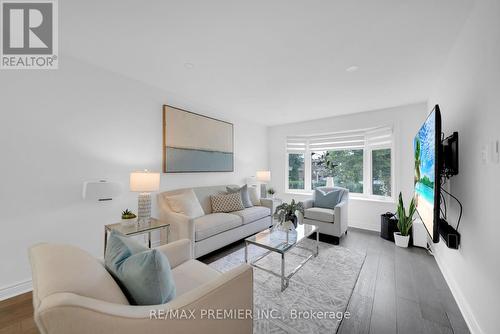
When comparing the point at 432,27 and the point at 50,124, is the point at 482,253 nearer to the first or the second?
the point at 432,27

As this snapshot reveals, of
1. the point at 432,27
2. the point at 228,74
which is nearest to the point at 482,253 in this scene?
the point at 432,27

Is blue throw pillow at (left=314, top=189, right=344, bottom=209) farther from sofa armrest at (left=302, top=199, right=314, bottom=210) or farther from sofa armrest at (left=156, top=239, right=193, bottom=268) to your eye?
sofa armrest at (left=156, top=239, right=193, bottom=268)

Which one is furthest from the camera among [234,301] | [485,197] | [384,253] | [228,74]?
[384,253]

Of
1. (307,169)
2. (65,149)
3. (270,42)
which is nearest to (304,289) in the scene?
(270,42)

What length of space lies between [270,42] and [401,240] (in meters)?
3.40

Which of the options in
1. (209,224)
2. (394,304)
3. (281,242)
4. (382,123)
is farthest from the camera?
(382,123)

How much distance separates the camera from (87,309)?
694mm

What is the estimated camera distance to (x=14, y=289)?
1.90m

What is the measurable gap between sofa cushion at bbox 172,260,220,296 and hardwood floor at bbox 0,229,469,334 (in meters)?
1.10

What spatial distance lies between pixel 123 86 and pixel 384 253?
4332mm

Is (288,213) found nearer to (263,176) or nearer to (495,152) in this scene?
(495,152)

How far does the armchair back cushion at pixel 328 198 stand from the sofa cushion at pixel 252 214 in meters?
1.00

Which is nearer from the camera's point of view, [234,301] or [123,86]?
[234,301]

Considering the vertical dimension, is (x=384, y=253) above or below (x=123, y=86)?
below
